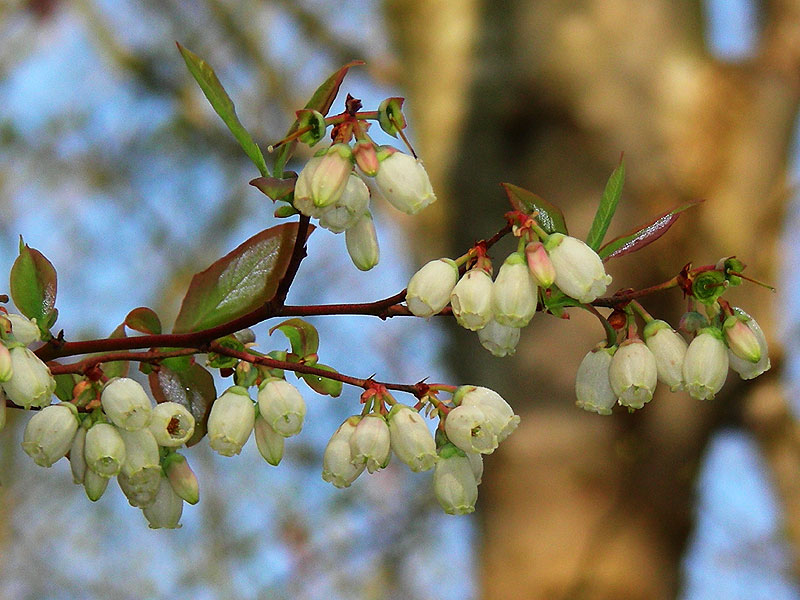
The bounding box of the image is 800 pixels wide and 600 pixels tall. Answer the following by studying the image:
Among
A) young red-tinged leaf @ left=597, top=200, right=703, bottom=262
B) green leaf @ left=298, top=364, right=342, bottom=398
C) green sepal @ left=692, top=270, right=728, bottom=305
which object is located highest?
young red-tinged leaf @ left=597, top=200, right=703, bottom=262

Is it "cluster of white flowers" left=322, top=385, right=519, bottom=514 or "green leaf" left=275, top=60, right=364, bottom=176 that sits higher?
"green leaf" left=275, top=60, right=364, bottom=176

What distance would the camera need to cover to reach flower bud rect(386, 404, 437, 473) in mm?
766

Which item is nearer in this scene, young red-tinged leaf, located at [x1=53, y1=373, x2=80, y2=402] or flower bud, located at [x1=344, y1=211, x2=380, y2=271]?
flower bud, located at [x1=344, y1=211, x2=380, y2=271]

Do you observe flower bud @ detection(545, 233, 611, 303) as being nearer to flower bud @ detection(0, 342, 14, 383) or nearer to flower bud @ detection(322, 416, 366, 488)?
flower bud @ detection(322, 416, 366, 488)

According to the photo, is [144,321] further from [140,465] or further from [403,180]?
[403,180]

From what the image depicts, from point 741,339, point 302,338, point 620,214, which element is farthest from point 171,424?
point 620,214

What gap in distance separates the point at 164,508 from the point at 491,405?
0.97 feet

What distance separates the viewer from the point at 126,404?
2.54ft

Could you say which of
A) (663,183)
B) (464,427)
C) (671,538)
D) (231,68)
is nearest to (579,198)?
(663,183)

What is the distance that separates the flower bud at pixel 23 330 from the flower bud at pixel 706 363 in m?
0.51

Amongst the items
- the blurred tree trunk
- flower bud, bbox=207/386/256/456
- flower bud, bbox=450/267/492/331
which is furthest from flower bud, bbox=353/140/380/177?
the blurred tree trunk

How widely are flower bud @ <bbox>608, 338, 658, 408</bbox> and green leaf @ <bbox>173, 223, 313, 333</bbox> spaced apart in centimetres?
29

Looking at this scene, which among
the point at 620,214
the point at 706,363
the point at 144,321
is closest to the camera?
the point at 706,363

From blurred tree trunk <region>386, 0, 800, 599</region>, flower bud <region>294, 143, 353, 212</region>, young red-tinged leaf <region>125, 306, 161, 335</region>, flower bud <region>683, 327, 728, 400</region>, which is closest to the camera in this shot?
flower bud <region>294, 143, 353, 212</region>
